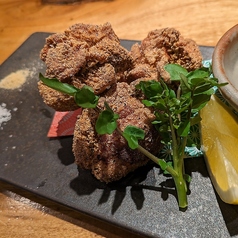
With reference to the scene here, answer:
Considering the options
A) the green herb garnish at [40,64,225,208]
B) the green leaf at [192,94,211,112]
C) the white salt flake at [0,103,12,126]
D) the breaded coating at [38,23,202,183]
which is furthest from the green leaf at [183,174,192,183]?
the white salt flake at [0,103,12,126]

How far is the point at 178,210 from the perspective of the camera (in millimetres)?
1274

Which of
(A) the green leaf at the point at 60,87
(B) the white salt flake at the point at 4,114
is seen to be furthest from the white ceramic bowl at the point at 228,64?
(B) the white salt flake at the point at 4,114

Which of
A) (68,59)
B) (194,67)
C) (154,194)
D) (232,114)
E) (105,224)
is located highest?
(68,59)

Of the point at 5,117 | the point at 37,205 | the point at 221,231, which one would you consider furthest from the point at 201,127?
the point at 5,117

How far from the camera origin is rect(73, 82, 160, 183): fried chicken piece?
136 cm

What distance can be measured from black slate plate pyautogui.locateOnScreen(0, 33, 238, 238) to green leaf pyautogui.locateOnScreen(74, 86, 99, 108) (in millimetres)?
402

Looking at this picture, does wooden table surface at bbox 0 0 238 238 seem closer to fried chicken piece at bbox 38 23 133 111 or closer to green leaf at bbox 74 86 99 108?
fried chicken piece at bbox 38 23 133 111

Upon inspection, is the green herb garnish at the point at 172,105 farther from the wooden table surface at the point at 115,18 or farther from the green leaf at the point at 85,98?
the wooden table surface at the point at 115,18

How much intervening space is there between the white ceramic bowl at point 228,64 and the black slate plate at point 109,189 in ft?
0.95

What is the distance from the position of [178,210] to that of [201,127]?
13.7 inches

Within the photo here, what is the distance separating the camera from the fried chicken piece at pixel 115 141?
136cm

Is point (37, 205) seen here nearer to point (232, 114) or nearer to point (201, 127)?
point (201, 127)

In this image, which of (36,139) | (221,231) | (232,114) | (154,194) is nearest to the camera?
(221,231)

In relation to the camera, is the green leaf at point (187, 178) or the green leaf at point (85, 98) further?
the green leaf at point (187, 178)
